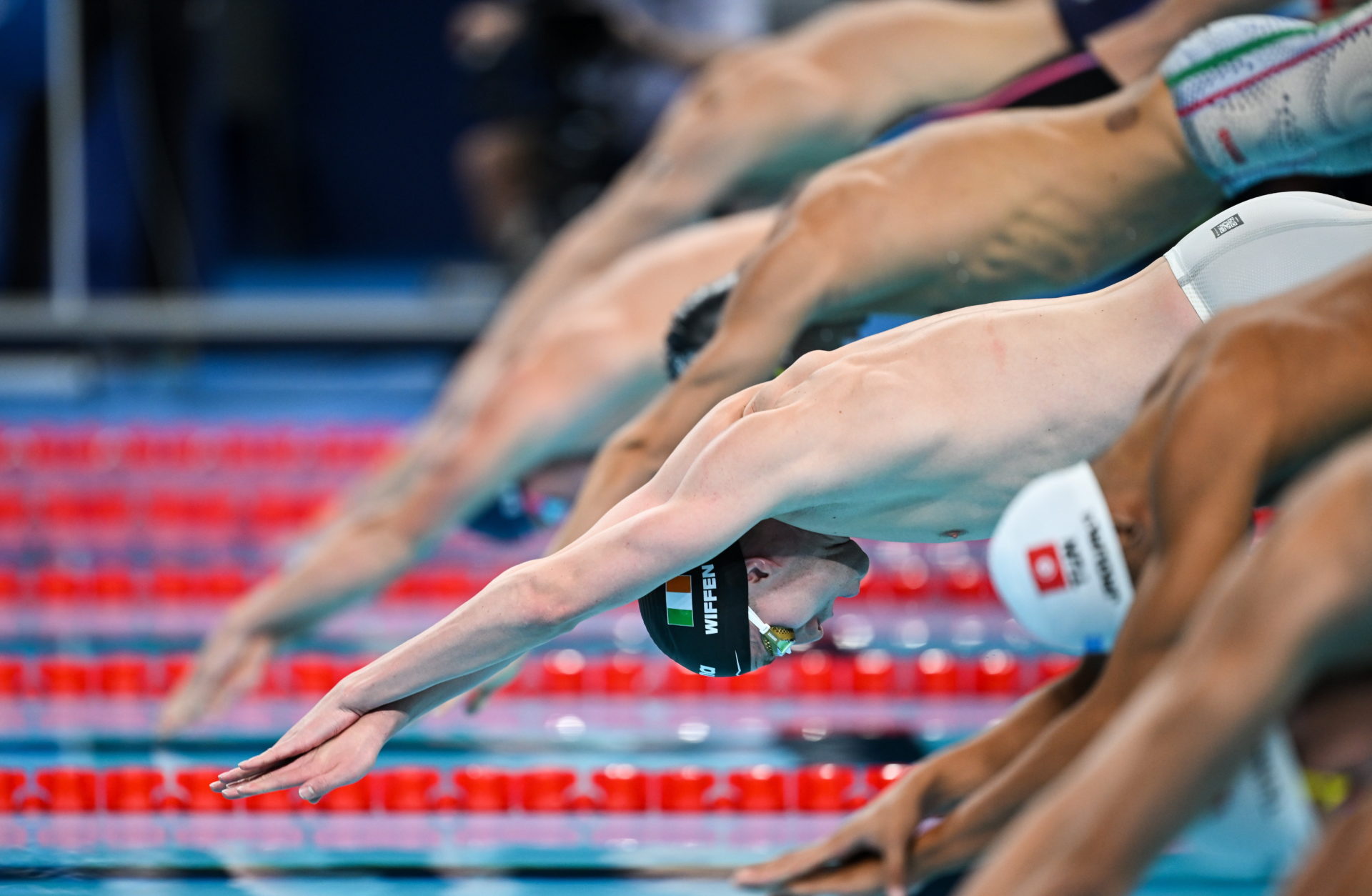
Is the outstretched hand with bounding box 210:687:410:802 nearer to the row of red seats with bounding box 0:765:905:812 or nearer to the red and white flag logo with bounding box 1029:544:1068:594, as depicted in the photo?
the red and white flag logo with bounding box 1029:544:1068:594

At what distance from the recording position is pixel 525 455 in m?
3.37

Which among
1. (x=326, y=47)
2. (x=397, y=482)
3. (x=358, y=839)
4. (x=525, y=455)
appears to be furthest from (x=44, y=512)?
(x=326, y=47)

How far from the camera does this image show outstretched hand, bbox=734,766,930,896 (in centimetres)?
189

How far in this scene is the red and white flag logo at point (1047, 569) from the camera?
174 centimetres

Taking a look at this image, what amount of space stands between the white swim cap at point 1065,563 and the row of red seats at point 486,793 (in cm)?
115

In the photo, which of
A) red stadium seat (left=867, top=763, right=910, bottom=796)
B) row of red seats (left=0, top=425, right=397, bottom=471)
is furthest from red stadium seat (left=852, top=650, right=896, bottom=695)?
row of red seats (left=0, top=425, right=397, bottom=471)

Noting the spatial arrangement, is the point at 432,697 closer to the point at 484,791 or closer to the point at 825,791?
the point at 484,791

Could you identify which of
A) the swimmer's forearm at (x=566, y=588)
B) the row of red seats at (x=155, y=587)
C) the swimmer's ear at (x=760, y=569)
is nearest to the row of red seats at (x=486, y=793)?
the swimmer's ear at (x=760, y=569)

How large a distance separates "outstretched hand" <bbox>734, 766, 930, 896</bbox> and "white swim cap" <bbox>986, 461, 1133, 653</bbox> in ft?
0.99

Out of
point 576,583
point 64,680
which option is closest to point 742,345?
point 576,583

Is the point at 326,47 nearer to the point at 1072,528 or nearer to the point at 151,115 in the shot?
the point at 151,115

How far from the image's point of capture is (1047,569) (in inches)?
68.8

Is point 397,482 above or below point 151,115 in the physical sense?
below

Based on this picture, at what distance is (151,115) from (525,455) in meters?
6.16
